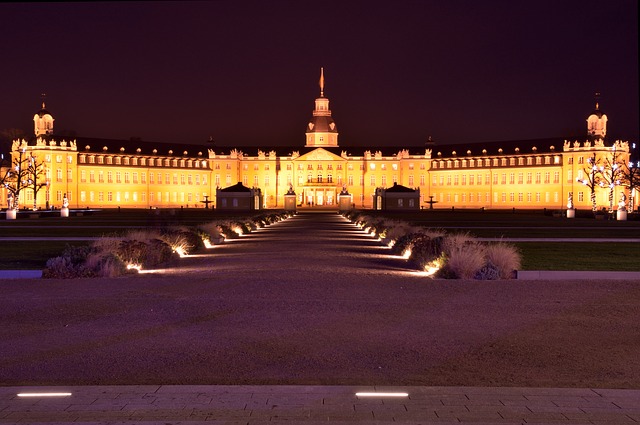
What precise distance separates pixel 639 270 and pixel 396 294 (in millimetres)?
7505

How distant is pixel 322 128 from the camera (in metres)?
165

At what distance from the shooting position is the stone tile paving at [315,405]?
6.44m

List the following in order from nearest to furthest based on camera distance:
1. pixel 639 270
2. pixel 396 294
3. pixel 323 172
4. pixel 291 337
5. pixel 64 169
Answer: pixel 291 337 → pixel 396 294 → pixel 639 270 → pixel 64 169 → pixel 323 172

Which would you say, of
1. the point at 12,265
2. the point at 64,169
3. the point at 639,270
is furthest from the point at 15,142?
the point at 639,270

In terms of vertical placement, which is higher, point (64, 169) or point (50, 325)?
point (64, 169)

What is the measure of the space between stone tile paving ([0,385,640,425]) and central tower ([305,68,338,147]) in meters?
158

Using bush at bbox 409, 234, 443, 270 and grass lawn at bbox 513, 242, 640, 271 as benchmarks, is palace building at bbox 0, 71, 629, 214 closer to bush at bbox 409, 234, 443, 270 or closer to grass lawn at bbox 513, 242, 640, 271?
grass lawn at bbox 513, 242, 640, 271

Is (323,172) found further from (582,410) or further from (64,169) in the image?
(582,410)

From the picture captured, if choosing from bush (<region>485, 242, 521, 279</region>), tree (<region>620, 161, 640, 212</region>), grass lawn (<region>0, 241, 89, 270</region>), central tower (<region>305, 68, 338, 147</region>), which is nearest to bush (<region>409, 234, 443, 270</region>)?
bush (<region>485, 242, 521, 279</region>)

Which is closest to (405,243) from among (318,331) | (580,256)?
(580,256)

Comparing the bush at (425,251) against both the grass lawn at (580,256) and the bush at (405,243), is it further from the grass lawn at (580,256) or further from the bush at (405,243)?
the grass lawn at (580,256)

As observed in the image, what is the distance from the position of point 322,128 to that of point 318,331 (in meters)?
156

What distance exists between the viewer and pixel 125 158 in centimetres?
14375

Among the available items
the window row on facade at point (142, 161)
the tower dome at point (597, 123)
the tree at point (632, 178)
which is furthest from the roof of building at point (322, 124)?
the tree at point (632, 178)
